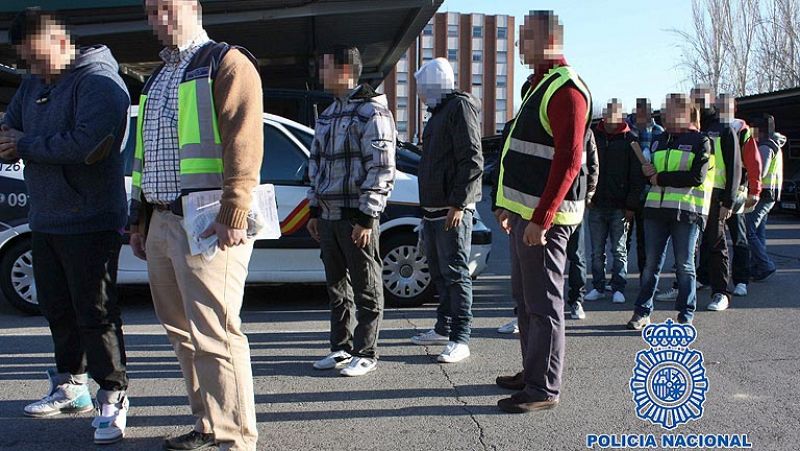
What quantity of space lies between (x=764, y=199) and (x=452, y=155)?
16.0 feet

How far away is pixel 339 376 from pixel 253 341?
1224 millimetres

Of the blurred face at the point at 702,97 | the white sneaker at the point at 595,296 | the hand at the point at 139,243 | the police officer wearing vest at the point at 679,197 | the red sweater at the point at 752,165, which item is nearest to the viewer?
the hand at the point at 139,243

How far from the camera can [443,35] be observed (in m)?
79.2

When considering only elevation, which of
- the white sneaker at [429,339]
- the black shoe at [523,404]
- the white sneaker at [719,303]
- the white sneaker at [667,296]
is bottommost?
the white sneaker at [667,296]

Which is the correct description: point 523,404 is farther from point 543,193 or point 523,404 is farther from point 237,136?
point 237,136

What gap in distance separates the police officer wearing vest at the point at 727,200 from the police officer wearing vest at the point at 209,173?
175 inches

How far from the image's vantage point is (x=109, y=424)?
11.5 ft

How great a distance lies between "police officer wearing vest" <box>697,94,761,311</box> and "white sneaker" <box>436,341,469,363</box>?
2.75 metres

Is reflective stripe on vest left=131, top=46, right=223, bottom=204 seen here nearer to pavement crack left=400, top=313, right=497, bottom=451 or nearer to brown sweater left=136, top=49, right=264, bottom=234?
brown sweater left=136, top=49, right=264, bottom=234

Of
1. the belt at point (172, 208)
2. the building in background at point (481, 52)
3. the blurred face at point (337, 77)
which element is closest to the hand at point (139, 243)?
the belt at point (172, 208)

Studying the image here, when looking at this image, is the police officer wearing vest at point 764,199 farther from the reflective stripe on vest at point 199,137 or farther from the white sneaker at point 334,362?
the reflective stripe on vest at point 199,137

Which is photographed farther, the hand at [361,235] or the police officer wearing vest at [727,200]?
the police officer wearing vest at [727,200]

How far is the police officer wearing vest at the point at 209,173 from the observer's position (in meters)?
2.87

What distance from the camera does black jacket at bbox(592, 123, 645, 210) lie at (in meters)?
6.64
